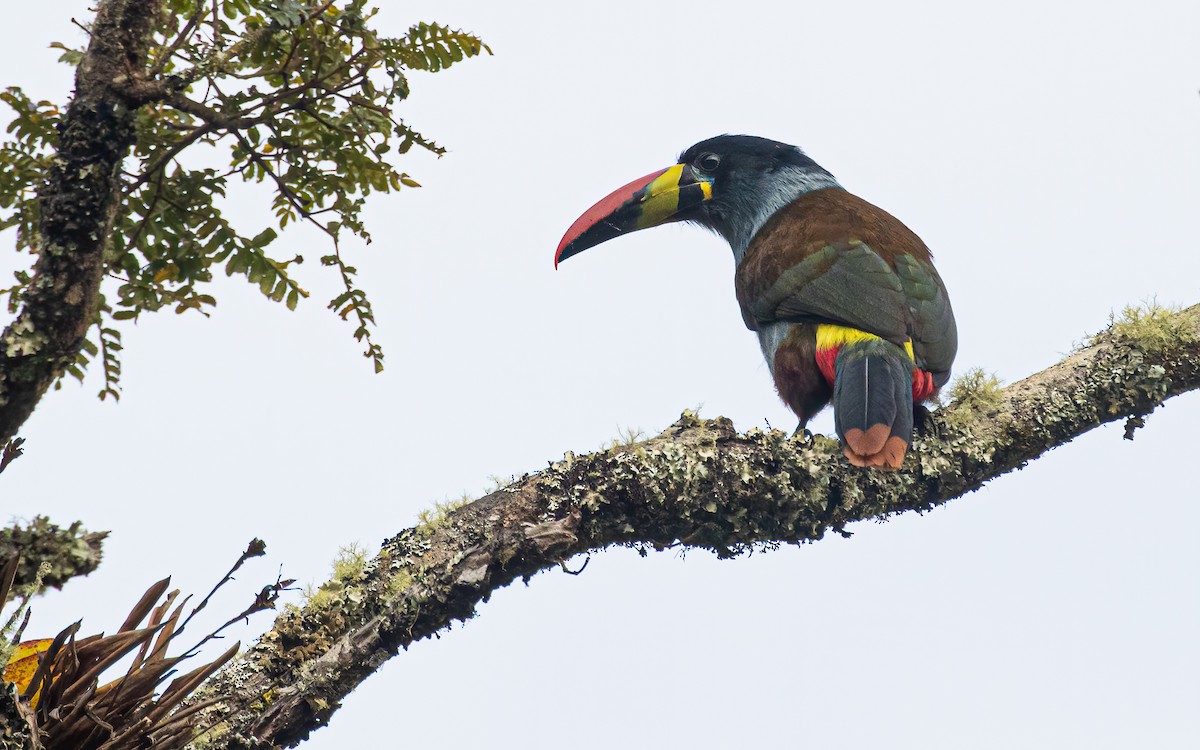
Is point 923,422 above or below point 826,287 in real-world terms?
below

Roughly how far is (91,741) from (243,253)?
3.55ft

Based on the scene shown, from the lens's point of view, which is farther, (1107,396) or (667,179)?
(667,179)

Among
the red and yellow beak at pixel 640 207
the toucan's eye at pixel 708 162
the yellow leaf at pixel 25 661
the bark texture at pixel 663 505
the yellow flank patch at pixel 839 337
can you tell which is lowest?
the yellow leaf at pixel 25 661

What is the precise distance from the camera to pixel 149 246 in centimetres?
267

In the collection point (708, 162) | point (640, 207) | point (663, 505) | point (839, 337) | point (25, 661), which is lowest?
point (25, 661)

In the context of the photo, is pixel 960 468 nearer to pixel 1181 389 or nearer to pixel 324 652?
pixel 1181 389

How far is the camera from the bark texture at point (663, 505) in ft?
8.89

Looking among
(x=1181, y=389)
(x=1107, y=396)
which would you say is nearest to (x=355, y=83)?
(x=1107, y=396)

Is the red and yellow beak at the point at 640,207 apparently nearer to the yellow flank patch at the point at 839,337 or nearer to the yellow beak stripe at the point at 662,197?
the yellow beak stripe at the point at 662,197

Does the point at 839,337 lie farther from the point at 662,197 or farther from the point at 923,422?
the point at 662,197

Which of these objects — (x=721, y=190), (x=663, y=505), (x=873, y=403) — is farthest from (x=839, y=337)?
(x=721, y=190)

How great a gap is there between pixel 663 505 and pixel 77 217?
1527mm

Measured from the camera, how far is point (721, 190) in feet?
17.9

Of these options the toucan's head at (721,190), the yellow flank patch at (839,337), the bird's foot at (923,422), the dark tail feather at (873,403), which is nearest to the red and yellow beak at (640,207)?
the toucan's head at (721,190)
